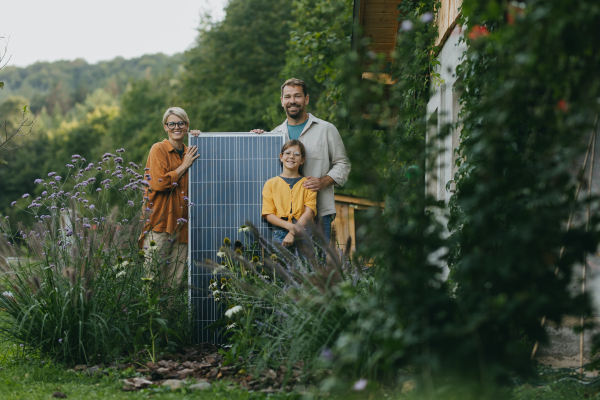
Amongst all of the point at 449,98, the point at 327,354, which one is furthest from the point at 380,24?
the point at 327,354

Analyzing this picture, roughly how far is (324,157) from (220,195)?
3.25 ft

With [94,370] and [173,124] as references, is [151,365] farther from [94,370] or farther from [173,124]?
[173,124]

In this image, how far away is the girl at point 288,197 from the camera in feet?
16.2

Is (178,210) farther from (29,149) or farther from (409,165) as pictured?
(29,149)

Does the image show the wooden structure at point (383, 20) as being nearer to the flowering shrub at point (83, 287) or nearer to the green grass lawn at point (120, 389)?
the flowering shrub at point (83, 287)

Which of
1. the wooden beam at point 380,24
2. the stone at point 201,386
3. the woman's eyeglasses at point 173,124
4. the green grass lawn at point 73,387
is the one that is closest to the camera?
the green grass lawn at point 73,387

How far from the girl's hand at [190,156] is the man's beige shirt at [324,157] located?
835 millimetres

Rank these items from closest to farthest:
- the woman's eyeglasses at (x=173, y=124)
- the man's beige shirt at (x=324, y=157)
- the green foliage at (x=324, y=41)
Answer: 1. the man's beige shirt at (x=324, y=157)
2. the woman's eyeglasses at (x=173, y=124)
3. the green foliage at (x=324, y=41)

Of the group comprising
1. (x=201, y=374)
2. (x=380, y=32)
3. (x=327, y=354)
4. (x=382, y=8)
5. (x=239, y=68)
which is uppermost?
(x=239, y=68)

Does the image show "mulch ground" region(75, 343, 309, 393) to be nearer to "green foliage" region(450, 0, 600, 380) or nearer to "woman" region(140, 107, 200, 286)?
"woman" region(140, 107, 200, 286)

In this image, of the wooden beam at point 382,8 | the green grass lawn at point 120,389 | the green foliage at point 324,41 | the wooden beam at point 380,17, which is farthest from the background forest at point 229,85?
the wooden beam at point 382,8

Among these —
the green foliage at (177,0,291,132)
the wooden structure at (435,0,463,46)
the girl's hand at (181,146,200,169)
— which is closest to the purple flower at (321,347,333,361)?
the girl's hand at (181,146,200,169)

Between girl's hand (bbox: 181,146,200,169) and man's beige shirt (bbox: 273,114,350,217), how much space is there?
835 mm

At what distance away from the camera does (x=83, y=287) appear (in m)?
4.01
